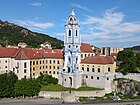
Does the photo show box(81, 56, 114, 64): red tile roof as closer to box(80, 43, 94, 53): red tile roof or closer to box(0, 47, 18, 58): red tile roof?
box(80, 43, 94, 53): red tile roof

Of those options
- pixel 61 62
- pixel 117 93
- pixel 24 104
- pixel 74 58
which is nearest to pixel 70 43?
pixel 74 58

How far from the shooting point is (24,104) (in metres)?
48.4

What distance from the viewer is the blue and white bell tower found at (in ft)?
201

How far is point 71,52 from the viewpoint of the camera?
6275cm

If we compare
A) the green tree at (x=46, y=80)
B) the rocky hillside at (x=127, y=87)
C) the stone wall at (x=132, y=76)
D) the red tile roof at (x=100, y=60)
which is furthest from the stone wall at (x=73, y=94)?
the green tree at (x=46, y=80)

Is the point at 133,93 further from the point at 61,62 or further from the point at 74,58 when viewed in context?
the point at 61,62

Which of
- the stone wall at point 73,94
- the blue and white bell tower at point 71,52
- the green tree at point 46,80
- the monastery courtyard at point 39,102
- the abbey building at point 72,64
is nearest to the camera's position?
the monastery courtyard at point 39,102

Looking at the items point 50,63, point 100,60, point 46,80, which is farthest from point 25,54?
point 100,60

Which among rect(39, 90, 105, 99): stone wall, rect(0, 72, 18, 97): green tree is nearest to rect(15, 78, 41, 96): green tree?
rect(0, 72, 18, 97): green tree

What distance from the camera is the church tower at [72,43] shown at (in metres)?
62.1

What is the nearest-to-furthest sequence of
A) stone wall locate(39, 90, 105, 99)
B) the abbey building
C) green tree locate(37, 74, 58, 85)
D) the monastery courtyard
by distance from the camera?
the monastery courtyard < stone wall locate(39, 90, 105, 99) < the abbey building < green tree locate(37, 74, 58, 85)

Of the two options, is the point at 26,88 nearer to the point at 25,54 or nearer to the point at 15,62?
the point at 15,62

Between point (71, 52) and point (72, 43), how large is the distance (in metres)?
2.22

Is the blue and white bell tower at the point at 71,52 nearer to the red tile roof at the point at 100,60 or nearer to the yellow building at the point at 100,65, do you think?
the yellow building at the point at 100,65
